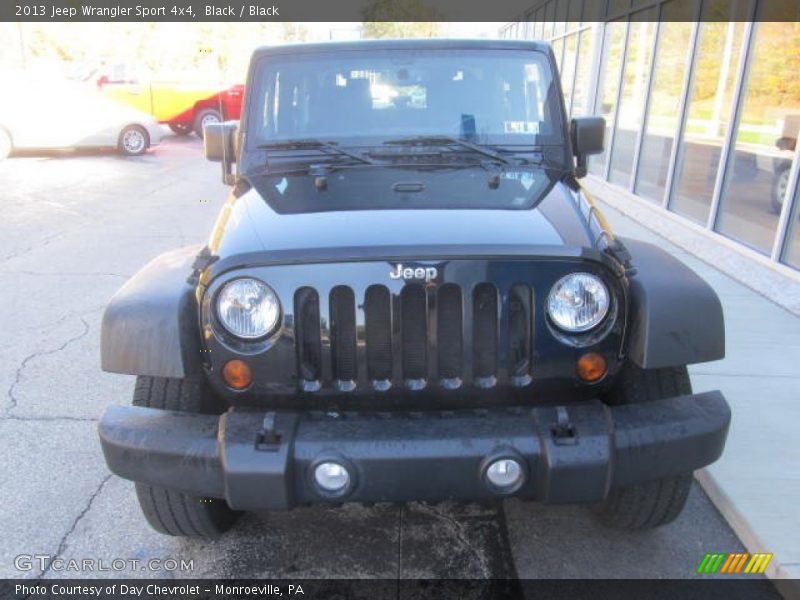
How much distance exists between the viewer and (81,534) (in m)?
2.79

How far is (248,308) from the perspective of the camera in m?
2.16

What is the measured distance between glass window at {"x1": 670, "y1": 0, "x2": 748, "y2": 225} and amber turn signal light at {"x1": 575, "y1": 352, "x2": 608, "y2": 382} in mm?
5637

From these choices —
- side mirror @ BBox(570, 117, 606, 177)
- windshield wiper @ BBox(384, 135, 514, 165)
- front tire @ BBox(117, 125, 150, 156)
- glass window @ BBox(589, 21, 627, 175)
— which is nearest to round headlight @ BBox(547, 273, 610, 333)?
windshield wiper @ BBox(384, 135, 514, 165)

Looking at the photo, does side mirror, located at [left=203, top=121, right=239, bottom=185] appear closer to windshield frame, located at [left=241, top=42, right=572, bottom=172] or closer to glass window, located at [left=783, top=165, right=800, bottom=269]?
windshield frame, located at [left=241, top=42, right=572, bottom=172]

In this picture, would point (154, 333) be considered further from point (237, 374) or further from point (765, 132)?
point (765, 132)

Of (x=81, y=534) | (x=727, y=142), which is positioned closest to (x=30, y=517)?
(x=81, y=534)

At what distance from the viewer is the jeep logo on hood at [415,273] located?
2113mm

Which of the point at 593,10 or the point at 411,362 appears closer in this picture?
the point at 411,362

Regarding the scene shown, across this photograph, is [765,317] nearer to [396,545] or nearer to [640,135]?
[396,545]

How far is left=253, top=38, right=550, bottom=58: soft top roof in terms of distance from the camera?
3.38 m

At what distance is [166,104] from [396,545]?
1749 centimetres

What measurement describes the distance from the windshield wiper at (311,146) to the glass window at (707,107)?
5241mm

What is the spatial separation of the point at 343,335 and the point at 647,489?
1.29m

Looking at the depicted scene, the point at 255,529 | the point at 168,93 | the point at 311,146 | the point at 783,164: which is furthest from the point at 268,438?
the point at 168,93
